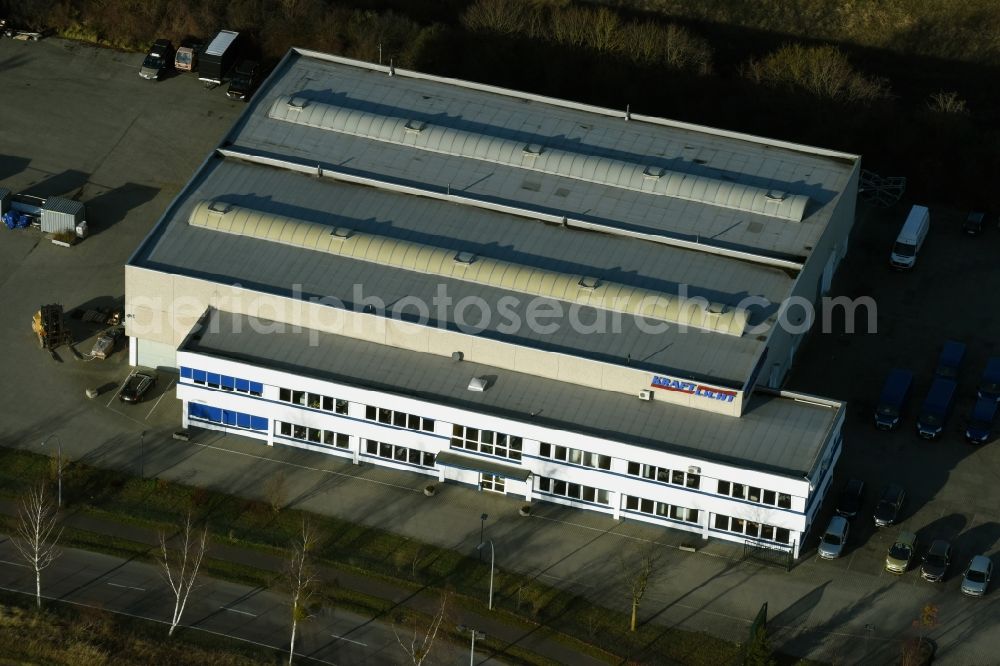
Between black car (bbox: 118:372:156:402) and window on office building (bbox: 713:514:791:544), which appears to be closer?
window on office building (bbox: 713:514:791:544)

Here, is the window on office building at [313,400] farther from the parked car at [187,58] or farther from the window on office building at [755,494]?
the parked car at [187,58]

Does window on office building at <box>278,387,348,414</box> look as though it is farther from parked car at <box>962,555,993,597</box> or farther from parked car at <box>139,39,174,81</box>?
parked car at <box>139,39,174,81</box>

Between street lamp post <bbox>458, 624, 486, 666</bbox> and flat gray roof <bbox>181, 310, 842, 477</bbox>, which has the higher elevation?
flat gray roof <bbox>181, 310, 842, 477</bbox>

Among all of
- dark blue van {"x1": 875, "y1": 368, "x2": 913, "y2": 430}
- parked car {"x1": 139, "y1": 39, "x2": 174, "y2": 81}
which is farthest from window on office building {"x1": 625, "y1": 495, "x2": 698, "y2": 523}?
parked car {"x1": 139, "y1": 39, "x2": 174, "y2": 81}

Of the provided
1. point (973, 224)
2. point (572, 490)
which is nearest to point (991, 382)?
point (973, 224)

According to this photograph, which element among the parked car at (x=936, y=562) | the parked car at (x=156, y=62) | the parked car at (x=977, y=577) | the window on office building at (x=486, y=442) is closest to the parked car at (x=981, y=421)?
the parked car at (x=936, y=562)

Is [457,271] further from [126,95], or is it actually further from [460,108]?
[126,95]

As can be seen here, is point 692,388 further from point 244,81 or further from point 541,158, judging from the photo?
point 244,81
